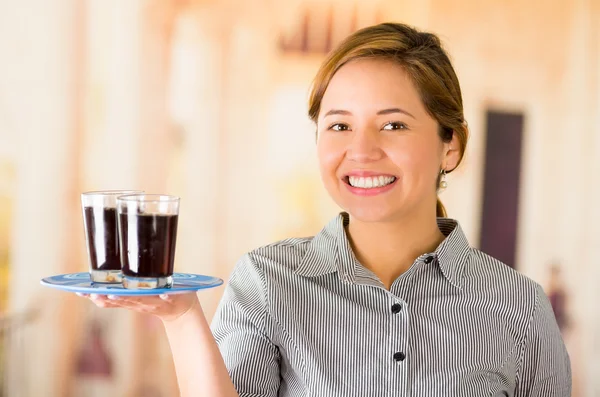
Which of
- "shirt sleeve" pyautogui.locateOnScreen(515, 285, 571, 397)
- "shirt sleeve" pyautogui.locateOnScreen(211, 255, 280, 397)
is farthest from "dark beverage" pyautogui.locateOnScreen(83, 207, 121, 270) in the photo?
"shirt sleeve" pyautogui.locateOnScreen(515, 285, 571, 397)

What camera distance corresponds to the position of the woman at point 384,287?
1750 mm

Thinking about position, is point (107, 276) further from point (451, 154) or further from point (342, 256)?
point (451, 154)

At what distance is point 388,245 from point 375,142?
262mm

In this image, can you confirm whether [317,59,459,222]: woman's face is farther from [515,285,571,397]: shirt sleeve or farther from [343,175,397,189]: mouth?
[515,285,571,397]: shirt sleeve

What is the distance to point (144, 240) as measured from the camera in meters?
1.44

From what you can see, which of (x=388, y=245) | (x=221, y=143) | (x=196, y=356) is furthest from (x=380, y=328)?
(x=221, y=143)

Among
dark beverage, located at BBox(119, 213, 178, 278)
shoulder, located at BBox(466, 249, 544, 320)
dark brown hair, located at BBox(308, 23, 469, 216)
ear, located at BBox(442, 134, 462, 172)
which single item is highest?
dark brown hair, located at BBox(308, 23, 469, 216)

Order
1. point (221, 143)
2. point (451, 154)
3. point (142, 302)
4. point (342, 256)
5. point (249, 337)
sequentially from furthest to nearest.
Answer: point (221, 143) → point (451, 154) → point (342, 256) → point (249, 337) → point (142, 302)

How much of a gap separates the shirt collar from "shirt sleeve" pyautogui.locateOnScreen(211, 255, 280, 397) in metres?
0.11

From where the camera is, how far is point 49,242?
3.98 m

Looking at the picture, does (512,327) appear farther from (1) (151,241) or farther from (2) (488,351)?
(1) (151,241)

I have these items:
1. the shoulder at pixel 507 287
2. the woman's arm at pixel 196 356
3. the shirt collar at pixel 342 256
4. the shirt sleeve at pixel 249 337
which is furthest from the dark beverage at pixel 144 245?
the shoulder at pixel 507 287

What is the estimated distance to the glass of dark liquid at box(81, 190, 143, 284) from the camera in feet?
4.92

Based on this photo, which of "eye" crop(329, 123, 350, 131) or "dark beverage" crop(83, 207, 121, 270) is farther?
"eye" crop(329, 123, 350, 131)
